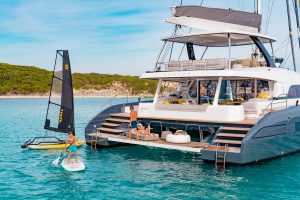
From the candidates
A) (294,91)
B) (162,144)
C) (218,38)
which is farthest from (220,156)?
(294,91)

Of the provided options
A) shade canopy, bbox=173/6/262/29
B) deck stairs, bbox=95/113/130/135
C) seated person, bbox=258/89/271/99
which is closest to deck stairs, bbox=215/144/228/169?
seated person, bbox=258/89/271/99

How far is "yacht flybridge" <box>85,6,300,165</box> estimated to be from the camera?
1377cm

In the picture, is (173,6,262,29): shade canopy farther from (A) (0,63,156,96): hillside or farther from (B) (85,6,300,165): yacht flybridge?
(A) (0,63,156,96): hillside

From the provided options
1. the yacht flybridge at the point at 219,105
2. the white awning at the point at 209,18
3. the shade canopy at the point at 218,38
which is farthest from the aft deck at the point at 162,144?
the white awning at the point at 209,18

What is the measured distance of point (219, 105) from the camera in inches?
591

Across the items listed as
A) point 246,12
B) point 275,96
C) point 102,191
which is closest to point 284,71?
point 275,96

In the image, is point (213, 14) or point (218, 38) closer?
point (213, 14)

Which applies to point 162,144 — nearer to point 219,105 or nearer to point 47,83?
point 219,105

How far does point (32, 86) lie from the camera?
11231cm

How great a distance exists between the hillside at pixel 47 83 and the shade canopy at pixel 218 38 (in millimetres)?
89182

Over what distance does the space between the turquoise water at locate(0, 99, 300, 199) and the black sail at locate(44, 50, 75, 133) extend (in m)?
2.12

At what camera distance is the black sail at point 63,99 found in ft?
60.4

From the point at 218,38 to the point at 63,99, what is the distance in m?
7.91

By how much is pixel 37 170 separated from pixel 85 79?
388 feet
